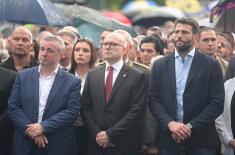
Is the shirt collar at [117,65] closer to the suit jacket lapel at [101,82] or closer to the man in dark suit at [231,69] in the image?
the suit jacket lapel at [101,82]

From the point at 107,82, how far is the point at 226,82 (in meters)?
1.68

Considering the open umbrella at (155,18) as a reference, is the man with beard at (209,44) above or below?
below

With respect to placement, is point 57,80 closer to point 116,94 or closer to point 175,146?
point 116,94

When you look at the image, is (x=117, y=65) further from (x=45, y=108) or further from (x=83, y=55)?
(x=45, y=108)

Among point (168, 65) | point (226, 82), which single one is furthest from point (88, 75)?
point (226, 82)

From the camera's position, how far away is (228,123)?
1109 cm

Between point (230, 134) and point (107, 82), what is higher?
point (107, 82)

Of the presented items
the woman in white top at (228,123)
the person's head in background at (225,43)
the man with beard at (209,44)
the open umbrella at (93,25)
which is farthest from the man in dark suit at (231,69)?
the open umbrella at (93,25)

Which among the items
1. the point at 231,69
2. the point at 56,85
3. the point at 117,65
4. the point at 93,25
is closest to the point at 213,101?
the point at 231,69

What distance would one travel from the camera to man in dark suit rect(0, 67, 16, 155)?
35.2 feet

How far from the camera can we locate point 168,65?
1067 cm

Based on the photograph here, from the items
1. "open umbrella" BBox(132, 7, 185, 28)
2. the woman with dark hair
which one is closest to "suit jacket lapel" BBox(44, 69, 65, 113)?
the woman with dark hair

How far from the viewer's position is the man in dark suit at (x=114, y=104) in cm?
1061

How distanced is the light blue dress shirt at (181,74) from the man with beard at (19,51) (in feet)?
7.65
